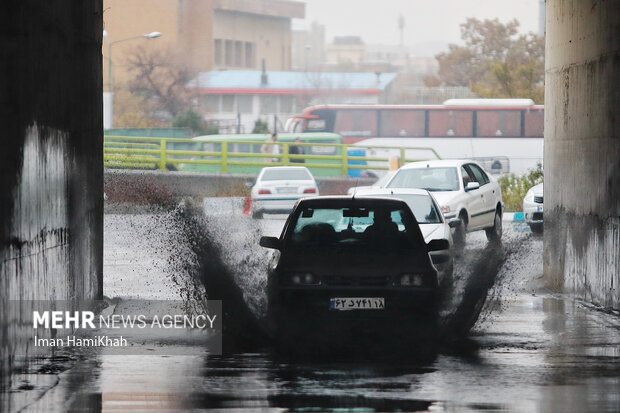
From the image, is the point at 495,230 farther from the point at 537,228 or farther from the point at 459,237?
the point at 459,237

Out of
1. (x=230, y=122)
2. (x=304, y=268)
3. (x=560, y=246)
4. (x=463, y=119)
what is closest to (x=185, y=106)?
(x=230, y=122)

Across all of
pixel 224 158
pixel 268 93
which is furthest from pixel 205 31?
pixel 224 158

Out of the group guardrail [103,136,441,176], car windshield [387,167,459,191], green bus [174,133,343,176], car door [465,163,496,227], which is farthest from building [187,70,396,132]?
car windshield [387,167,459,191]

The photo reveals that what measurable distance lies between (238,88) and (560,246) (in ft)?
220

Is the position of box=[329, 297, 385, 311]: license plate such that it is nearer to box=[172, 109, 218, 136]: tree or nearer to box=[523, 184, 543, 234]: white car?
box=[523, 184, 543, 234]: white car

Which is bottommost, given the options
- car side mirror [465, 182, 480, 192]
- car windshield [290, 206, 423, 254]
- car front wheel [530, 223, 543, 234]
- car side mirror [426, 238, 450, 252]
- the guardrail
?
car front wheel [530, 223, 543, 234]

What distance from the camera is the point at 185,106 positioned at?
251 ft

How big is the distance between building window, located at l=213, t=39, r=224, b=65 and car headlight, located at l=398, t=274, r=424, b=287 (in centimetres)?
7807

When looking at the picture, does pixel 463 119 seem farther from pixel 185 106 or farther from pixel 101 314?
pixel 101 314

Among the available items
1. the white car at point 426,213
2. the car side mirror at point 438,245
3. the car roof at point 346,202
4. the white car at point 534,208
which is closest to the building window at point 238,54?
the white car at point 534,208

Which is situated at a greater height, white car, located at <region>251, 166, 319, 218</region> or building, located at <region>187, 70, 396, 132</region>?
building, located at <region>187, 70, 396, 132</region>

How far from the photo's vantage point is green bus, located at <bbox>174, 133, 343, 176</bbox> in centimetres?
4472

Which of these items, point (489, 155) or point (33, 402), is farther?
point (489, 155)

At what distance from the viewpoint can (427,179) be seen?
79.9 ft
